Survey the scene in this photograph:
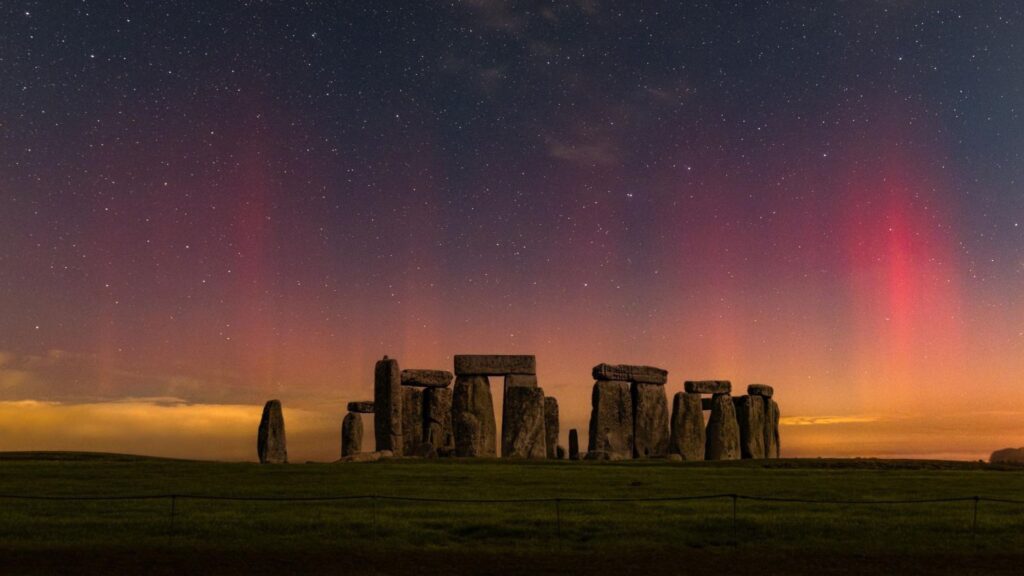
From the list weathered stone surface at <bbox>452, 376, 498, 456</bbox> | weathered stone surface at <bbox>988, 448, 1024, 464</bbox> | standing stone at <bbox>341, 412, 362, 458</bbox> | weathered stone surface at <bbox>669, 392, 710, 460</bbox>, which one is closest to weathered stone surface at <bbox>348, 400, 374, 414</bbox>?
standing stone at <bbox>341, 412, 362, 458</bbox>

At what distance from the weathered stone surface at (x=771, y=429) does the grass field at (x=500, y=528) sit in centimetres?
1935

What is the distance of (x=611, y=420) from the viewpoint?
4003 centimetres

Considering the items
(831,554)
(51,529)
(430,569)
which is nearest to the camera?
(430,569)

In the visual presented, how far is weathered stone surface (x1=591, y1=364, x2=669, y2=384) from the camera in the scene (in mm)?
40219

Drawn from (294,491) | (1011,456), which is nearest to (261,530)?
(294,491)

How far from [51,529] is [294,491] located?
6.24 metres

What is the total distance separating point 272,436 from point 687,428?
16.8m

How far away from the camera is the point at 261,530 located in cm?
1789

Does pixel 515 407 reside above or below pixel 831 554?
above

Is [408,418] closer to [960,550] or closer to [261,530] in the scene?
[261,530]

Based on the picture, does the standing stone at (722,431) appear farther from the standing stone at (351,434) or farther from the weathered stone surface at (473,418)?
the standing stone at (351,434)

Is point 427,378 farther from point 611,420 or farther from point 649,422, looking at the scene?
point 649,422

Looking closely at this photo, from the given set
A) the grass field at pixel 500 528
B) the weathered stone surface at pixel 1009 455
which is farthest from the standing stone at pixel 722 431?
the weathered stone surface at pixel 1009 455

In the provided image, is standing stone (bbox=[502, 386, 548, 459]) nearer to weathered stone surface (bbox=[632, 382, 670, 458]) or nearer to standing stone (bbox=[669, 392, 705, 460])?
weathered stone surface (bbox=[632, 382, 670, 458])
